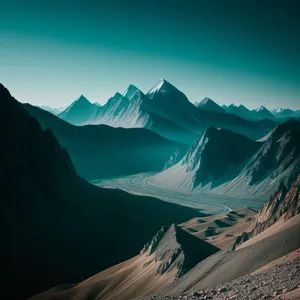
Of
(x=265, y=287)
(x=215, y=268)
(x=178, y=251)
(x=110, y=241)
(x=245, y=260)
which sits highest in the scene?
(x=265, y=287)

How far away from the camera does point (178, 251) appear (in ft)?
267

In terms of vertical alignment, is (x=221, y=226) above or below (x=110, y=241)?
below

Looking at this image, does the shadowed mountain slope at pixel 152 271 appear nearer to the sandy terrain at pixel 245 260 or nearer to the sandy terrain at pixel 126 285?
the sandy terrain at pixel 126 285

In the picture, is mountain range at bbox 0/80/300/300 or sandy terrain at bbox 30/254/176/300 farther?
sandy terrain at bbox 30/254/176/300

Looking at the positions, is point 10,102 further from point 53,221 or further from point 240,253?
point 240,253

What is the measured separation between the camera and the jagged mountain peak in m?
74.9

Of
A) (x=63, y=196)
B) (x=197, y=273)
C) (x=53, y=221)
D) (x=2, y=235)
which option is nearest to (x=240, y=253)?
(x=197, y=273)

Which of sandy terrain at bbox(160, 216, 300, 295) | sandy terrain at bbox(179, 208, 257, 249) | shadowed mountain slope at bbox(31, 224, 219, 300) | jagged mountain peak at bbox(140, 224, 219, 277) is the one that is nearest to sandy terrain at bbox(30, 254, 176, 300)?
shadowed mountain slope at bbox(31, 224, 219, 300)

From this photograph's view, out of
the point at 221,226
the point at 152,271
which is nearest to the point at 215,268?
the point at 152,271

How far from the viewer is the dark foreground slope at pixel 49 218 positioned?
410ft

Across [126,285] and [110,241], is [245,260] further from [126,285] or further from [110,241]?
[110,241]

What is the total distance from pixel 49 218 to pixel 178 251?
306 ft

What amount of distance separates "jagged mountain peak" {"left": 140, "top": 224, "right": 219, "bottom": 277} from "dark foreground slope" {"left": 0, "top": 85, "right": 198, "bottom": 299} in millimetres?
48276

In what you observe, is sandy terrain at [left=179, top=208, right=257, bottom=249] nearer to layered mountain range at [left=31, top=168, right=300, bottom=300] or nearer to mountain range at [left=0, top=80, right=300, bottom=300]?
mountain range at [left=0, top=80, right=300, bottom=300]
